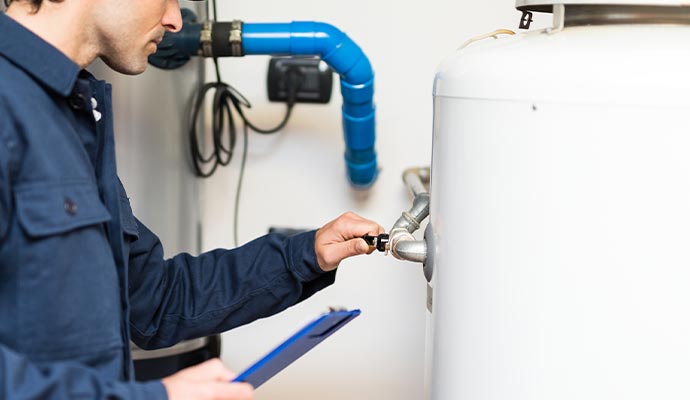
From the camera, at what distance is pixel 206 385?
27.5 inches

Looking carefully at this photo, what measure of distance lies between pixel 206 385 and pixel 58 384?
113 mm

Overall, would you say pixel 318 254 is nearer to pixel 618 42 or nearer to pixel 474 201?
pixel 474 201

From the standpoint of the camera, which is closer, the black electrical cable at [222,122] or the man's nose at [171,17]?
the man's nose at [171,17]

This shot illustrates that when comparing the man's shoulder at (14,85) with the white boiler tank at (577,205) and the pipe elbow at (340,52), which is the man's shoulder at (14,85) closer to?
the white boiler tank at (577,205)

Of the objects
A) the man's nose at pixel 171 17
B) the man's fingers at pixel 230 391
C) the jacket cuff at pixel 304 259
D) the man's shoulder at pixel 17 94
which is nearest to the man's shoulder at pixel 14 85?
the man's shoulder at pixel 17 94

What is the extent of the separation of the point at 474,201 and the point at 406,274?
0.73 meters

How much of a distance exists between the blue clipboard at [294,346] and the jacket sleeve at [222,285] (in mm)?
277

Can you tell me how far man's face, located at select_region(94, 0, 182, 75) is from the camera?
0.82m

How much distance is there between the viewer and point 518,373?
0.81m

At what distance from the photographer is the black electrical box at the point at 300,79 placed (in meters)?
1.47

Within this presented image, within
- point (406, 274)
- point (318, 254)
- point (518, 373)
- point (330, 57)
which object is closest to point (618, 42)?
point (518, 373)

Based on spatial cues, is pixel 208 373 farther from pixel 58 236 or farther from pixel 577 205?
pixel 577 205

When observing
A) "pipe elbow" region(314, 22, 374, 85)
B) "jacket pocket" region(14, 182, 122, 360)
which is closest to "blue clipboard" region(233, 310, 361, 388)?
"jacket pocket" region(14, 182, 122, 360)

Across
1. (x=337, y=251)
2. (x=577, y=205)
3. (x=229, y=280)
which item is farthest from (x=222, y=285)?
(x=577, y=205)
